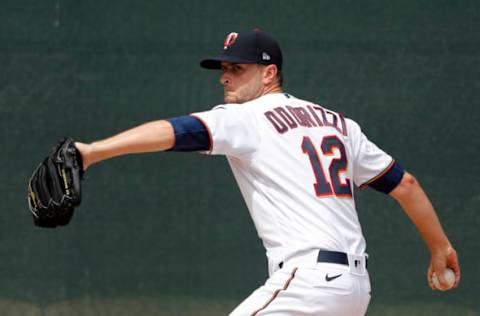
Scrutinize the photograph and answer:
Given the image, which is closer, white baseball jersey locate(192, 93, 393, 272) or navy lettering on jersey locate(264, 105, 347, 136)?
white baseball jersey locate(192, 93, 393, 272)

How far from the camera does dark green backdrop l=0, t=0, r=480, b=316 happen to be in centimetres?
550

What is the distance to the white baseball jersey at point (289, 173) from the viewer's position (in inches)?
124

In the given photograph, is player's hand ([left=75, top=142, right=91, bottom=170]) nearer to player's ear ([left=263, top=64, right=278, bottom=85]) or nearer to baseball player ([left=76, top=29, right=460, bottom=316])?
baseball player ([left=76, top=29, right=460, bottom=316])

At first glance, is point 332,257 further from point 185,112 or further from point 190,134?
point 185,112

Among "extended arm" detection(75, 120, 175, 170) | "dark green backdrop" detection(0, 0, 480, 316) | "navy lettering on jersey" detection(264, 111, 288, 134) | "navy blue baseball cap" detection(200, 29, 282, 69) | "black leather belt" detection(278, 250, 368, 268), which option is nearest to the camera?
"extended arm" detection(75, 120, 175, 170)

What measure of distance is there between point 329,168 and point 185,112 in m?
2.36

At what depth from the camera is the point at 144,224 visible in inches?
217

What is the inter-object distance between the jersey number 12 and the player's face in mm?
412

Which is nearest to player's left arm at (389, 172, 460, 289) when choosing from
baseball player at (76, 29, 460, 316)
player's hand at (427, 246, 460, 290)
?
player's hand at (427, 246, 460, 290)

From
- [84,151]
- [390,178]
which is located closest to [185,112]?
[390,178]

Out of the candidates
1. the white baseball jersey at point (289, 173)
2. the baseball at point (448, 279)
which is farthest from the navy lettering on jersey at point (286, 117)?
the baseball at point (448, 279)

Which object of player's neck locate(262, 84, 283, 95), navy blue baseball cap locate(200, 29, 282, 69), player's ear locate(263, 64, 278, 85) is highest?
navy blue baseball cap locate(200, 29, 282, 69)

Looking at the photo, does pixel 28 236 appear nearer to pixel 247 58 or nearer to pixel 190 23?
pixel 190 23

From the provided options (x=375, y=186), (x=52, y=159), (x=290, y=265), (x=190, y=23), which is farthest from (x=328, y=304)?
(x=190, y=23)
